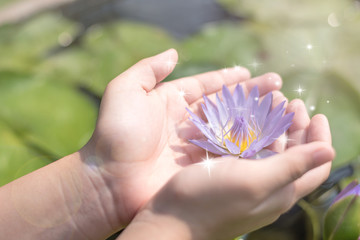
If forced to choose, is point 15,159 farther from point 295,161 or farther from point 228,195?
point 295,161

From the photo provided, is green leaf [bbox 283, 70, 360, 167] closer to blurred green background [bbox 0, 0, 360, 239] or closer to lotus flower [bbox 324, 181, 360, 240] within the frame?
blurred green background [bbox 0, 0, 360, 239]

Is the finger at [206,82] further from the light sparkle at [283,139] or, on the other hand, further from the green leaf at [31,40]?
the green leaf at [31,40]

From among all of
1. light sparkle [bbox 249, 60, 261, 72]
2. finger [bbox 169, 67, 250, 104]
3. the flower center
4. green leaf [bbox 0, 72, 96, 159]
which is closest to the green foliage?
the flower center

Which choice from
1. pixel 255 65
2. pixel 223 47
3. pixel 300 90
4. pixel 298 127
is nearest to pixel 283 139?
pixel 298 127

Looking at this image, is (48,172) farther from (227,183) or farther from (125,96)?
(227,183)

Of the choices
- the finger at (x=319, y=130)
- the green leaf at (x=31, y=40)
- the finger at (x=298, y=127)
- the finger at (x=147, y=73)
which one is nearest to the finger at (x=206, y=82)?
the finger at (x=147, y=73)
